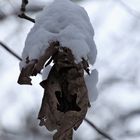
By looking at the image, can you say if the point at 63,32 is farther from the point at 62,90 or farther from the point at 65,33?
the point at 62,90

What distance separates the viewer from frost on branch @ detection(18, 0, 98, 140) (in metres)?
0.90

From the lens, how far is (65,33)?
93 centimetres

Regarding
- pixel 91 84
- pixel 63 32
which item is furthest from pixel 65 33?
pixel 91 84

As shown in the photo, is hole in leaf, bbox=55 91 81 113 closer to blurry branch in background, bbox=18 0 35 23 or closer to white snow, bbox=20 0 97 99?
white snow, bbox=20 0 97 99

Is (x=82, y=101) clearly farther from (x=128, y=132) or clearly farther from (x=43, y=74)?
Answer: (x=128, y=132)

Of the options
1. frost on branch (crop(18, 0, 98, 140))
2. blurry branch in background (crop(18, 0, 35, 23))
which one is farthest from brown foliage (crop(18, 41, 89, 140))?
blurry branch in background (crop(18, 0, 35, 23))

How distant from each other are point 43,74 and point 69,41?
0.10m

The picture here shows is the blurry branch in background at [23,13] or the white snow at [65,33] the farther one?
the blurry branch in background at [23,13]

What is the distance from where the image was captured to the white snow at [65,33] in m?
0.91

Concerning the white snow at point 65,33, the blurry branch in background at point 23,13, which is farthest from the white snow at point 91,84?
the blurry branch in background at point 23,13

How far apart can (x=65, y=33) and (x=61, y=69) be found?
0.07 meters

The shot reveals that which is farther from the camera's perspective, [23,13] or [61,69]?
[23,13]

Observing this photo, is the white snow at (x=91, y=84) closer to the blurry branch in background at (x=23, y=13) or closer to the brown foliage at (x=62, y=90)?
the brown foliage at (x=62, y=90)

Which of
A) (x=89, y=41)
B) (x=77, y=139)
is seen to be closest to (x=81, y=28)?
(x=89, y=41)
